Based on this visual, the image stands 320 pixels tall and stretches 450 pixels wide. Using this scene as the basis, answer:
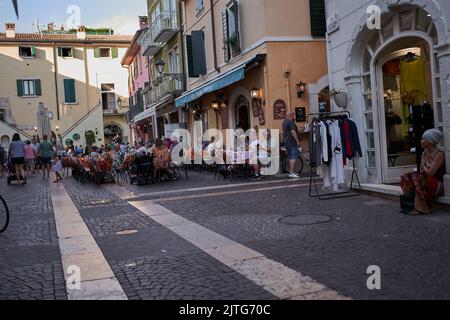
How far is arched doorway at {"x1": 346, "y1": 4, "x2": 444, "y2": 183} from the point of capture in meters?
8.94

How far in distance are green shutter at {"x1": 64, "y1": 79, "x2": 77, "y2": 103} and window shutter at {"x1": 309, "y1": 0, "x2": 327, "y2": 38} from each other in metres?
35.4

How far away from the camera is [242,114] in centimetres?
1811

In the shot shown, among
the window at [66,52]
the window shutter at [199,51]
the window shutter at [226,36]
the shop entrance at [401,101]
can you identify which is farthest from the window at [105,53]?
the shop entrance at [401,101]

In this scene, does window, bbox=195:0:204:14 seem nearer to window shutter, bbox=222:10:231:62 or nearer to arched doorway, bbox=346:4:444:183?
window shutter, bbox=222:10:231:62

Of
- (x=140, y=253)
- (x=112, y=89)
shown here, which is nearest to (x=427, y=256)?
(x=140, y=253)

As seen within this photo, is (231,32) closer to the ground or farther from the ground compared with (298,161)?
farther from the ground

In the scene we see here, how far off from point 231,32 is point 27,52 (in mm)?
33417

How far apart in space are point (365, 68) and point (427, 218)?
3.94m

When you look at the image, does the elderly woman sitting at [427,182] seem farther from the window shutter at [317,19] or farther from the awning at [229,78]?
the window shutter at [317,19]

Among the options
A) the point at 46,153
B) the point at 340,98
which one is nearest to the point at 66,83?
the point at 46,153

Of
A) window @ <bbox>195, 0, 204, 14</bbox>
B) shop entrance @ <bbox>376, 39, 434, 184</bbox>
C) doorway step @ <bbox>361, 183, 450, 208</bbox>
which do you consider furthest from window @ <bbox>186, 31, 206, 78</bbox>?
doorway step @ <bbox>361, 183, 450, 208</bbox>

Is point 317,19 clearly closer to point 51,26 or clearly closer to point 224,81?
point 224,81

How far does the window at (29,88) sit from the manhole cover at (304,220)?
42.0 m
